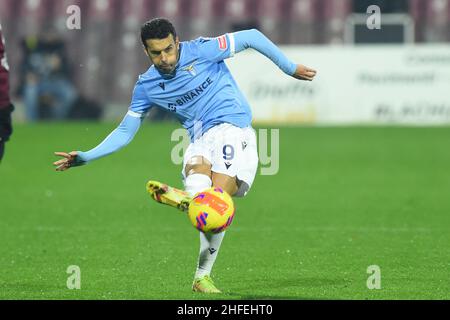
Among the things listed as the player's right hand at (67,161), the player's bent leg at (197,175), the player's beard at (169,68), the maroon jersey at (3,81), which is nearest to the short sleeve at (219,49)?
the player's beard at (169,68)

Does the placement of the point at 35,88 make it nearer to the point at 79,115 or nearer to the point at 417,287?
the point at 79,115

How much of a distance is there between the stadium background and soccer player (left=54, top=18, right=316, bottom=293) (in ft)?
2.59

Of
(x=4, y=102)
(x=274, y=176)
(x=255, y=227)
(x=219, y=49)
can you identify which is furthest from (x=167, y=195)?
(x=274, y=176)

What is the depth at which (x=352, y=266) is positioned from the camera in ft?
33.3

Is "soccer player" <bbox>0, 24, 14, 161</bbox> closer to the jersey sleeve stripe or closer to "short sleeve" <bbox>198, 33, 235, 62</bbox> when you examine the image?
the jersey sleeve stripe

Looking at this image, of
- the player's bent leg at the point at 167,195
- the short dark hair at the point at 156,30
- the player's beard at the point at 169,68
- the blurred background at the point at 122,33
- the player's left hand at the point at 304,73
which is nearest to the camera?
the player's bent leg at the point at 167,195

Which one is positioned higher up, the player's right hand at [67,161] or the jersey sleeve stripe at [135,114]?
the jersey sleeve stripe at [135,114]

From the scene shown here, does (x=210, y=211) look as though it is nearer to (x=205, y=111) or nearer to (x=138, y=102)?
(x=205, y=111)

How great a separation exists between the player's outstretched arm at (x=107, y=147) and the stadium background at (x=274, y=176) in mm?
922

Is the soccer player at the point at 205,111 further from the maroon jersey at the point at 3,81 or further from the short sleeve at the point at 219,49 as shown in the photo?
the maroon jersey at the point at 3,81

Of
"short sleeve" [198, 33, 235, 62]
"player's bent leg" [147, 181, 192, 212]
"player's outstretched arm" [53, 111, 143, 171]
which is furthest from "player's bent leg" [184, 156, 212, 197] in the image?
"short sleeve" [198, 33, 235, 62]

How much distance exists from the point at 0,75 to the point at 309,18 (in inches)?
877

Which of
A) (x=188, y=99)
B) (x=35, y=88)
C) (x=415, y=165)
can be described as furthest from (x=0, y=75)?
(x=35, y=88)

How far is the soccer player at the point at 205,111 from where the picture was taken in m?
8.88
